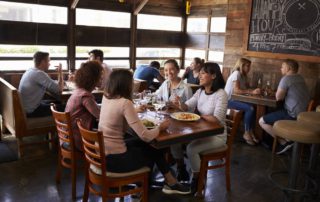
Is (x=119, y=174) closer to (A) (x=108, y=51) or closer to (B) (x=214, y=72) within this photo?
(B) (x=214, y=72)

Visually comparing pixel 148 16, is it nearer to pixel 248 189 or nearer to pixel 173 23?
pixel 173 23

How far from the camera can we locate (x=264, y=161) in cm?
384

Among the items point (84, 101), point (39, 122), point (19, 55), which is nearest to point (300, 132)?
point (84, 101)

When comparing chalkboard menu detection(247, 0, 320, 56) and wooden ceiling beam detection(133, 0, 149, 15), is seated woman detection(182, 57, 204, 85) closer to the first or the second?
chalkboard menu detection(247, 0, 320, 56)

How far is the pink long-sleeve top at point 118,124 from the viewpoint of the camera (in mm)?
2139

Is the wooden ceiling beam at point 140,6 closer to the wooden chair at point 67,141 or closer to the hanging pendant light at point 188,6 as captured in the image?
the hanging pendant light at point 188,6

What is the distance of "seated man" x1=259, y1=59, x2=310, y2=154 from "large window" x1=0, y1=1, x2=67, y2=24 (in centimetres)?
406

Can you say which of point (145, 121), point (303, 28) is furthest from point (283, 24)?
point (145, 121)

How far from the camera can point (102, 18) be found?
6.24 metres

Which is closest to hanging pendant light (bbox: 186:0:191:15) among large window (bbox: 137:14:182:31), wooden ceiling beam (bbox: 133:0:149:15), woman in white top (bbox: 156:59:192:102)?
large window (bbox: 137:14:182:31)

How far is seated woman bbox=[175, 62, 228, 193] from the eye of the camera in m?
2.70

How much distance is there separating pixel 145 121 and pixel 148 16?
5.01 m

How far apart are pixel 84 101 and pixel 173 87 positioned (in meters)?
1.08

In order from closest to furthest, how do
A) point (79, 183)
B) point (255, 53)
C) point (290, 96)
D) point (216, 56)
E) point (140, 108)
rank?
point (140, 108) < point (79, 183) < point (290, 96) < point (255, 53) < point (216, 56)
